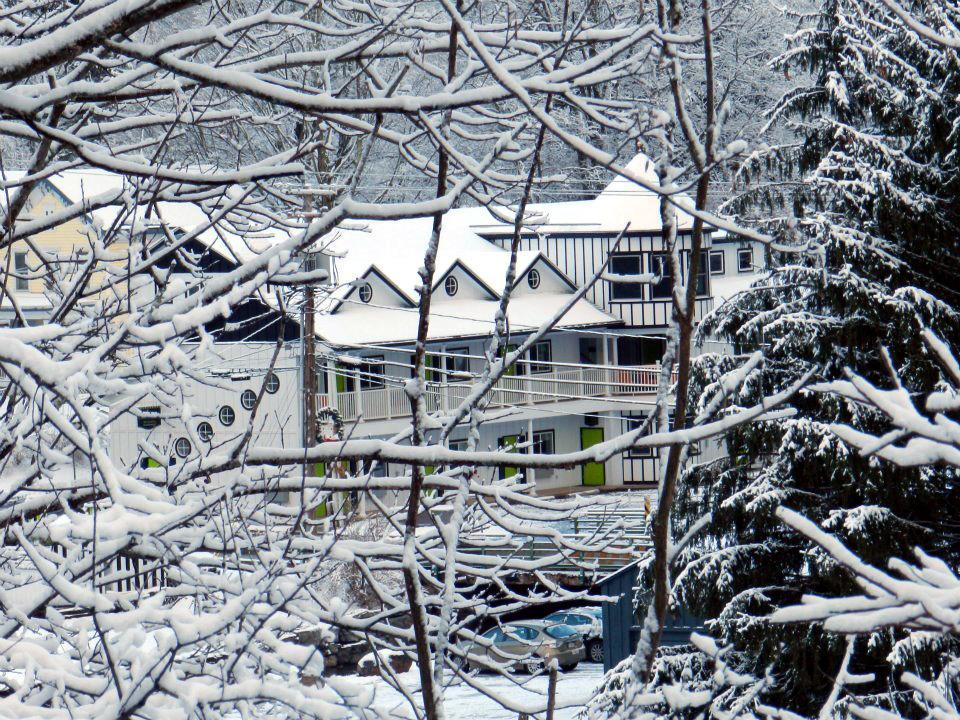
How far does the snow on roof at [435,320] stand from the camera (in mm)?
25516

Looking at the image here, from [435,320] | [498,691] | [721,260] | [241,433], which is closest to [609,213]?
[721,260]

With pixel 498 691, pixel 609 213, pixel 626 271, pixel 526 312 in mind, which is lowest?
pixel 498 691

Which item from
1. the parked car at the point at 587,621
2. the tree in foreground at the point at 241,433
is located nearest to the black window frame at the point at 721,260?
the parked car at the point at 587,621

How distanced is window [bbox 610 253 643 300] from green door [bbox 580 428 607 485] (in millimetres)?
3990

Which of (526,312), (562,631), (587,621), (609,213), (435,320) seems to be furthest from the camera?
(609,213)

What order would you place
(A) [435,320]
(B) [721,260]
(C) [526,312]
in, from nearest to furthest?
(A) [435,320]
(C) [526,312]
(B) [721,260]

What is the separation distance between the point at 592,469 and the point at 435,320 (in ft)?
23.1

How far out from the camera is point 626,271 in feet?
96.6

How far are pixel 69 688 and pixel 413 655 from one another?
980mm

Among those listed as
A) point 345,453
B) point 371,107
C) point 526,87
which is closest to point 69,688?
point 345,453

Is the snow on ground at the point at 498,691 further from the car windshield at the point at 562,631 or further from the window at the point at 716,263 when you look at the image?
the window at the point at 716,263

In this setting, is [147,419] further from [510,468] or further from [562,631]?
[562,631]

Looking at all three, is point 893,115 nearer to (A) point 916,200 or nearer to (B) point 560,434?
(A) point 916,200

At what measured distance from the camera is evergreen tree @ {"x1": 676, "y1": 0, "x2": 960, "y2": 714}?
364 inches
